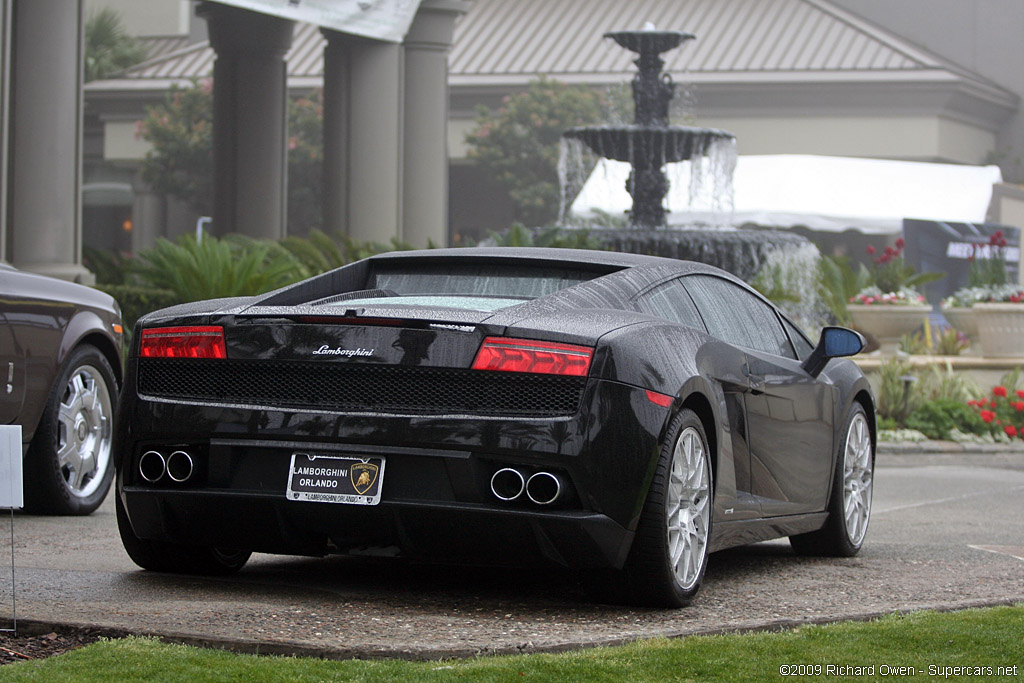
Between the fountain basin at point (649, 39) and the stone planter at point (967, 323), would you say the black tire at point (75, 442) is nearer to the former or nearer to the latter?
the fountain basin at point (649, 39)

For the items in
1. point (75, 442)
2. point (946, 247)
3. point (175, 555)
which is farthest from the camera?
point (946, 247)

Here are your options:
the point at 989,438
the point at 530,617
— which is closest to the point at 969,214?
the point at 989,438

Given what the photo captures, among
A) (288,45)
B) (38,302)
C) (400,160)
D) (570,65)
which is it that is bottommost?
(38,302)

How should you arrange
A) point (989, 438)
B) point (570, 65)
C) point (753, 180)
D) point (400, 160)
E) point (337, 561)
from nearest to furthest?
point (337, 561), point (989, 438), point (400, 160), point (753, 180), point (570, 65)

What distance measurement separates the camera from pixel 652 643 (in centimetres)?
466

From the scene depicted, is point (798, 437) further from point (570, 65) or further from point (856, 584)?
point (570, 65)

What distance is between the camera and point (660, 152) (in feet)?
72.3

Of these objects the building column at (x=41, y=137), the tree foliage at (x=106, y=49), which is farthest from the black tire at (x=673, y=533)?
the tree foliage at (x=106, y=49)

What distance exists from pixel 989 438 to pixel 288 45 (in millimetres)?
13813

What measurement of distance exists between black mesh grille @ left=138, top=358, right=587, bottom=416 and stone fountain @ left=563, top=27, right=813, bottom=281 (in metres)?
15.0

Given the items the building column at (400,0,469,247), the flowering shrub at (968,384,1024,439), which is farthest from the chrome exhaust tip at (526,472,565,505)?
the building column at (400,0,469,247)

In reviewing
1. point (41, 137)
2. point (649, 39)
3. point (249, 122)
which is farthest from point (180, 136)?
point (41, 137)

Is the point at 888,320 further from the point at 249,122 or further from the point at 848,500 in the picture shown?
the point at 848,500

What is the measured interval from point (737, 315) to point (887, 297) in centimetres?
1381
